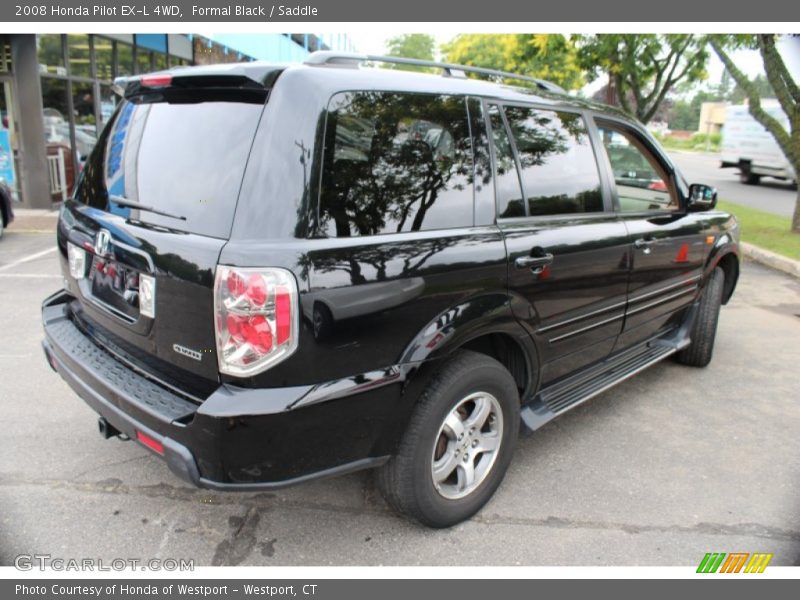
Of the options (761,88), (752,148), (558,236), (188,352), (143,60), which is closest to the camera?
(188,352)

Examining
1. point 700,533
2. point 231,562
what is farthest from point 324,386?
point 700,533

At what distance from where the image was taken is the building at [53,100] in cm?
1099

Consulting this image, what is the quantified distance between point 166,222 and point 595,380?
8.22 ft

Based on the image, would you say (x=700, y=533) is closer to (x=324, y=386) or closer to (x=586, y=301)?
(x=586, y=301)

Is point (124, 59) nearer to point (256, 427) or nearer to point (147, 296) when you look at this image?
point (147, 296)

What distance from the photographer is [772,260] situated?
8.69 metres

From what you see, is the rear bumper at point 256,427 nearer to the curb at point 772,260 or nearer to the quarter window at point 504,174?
the quarter window at point 504,174

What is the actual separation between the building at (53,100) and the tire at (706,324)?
972 centimetres

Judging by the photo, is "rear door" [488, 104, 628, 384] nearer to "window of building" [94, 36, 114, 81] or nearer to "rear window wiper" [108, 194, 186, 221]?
"rear window wiper" [108, 194, 186, 221]

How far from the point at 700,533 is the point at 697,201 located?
7.58ft

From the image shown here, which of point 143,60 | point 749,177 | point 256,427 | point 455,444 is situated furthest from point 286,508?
point 749,177

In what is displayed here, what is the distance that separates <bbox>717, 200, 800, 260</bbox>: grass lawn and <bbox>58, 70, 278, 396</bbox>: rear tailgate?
28.3 ft

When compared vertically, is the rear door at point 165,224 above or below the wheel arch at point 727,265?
above

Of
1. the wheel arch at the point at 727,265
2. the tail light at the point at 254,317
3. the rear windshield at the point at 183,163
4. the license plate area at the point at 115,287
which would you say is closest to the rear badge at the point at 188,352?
the tail light at the point at 254,317
